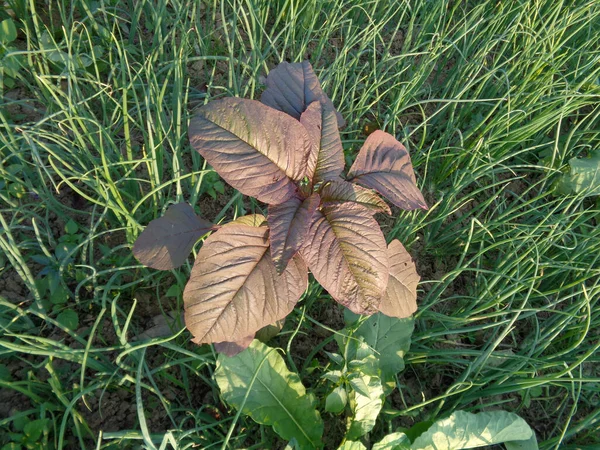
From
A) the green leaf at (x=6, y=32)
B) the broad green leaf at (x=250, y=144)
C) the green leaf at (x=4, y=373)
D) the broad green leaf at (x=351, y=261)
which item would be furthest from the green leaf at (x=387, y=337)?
the green leaf at (x=6, y=32)

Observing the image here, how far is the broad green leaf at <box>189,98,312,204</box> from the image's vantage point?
0.78 metres

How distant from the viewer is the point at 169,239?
81 centimetres

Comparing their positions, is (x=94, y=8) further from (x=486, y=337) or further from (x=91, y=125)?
(x=486, y=337)

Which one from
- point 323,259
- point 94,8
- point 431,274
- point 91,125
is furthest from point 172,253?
point 94,8

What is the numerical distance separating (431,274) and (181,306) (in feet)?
2.29

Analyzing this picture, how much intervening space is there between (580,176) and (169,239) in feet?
3.78

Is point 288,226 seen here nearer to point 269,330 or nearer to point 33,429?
point 269,330

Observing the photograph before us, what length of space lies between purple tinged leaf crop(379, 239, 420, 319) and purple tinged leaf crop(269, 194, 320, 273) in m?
0.22

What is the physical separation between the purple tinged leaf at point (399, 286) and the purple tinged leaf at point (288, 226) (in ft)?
0.73

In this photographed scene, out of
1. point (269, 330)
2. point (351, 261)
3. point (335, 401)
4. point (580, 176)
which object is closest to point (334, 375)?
point (335, 401)

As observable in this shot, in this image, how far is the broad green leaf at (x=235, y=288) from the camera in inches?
29.5

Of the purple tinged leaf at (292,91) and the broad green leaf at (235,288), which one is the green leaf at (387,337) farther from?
the purple tinged leaf at (292,91)

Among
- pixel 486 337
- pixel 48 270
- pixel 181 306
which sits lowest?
pixel 486 337

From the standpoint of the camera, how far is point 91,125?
1.16m
